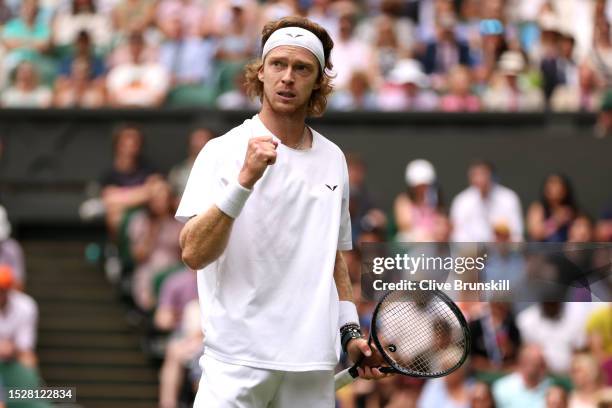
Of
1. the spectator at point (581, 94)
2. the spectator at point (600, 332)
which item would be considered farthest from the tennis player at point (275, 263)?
the spectator at point (581, 94)

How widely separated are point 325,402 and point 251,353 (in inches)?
13.4

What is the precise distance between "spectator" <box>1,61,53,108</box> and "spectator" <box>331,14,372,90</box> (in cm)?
271

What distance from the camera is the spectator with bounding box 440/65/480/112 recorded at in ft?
45.3

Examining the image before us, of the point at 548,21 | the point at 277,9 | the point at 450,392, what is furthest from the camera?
the point at 548,21

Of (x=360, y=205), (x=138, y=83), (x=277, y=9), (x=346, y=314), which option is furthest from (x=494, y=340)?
(x=346, y=314)

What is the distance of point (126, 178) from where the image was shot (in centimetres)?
1332

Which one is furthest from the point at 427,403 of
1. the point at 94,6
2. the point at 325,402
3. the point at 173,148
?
the point at 94,6

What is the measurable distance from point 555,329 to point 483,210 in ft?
6.19

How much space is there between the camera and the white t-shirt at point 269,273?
5016 millimetres

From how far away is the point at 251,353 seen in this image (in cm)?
500

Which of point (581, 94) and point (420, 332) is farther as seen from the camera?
point (581, 94)

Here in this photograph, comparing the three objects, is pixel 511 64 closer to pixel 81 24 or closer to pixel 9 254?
pixel 81 24

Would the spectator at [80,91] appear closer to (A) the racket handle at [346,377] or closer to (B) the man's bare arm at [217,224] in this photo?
(A) the racket handle at [346,377]

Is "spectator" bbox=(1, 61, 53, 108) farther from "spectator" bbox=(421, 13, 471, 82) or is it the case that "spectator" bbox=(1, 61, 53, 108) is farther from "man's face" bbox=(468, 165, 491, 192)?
"man's face" bbox=(468, 165, 491, 192)
